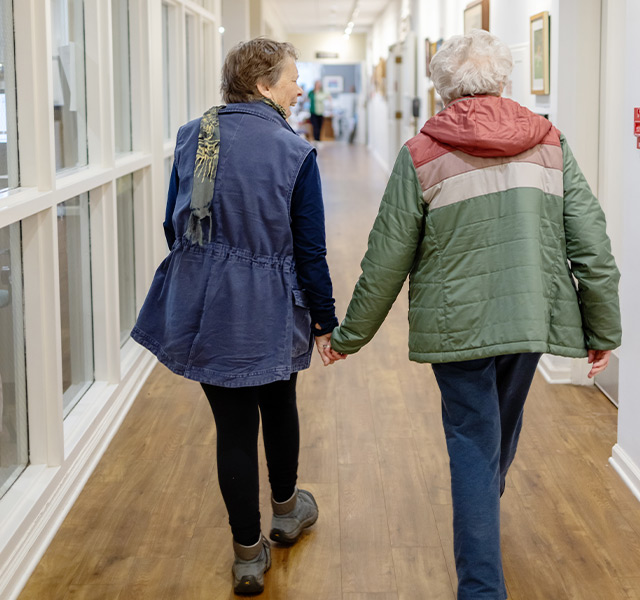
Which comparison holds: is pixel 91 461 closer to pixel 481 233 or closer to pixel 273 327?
pixel 273 327

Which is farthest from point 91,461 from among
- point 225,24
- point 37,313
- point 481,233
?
point 225,24

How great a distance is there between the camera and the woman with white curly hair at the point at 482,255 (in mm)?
2084

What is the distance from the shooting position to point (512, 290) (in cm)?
210

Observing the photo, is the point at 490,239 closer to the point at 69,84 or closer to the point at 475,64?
the point at 475,64

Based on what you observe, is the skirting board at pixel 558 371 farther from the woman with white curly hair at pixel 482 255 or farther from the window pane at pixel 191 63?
the window pane at pixel 191 63

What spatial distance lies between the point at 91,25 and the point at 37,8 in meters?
0.90

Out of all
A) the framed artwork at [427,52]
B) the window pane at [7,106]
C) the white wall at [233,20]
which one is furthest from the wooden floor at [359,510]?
the framed artwork at [427,52]

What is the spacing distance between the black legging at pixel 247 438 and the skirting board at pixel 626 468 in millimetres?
1175

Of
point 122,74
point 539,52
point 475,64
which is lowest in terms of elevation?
point 475,64

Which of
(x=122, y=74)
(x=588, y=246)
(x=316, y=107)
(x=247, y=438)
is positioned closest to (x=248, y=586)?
(x=247, y=438)

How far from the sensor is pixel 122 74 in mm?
4320

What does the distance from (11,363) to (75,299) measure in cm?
81

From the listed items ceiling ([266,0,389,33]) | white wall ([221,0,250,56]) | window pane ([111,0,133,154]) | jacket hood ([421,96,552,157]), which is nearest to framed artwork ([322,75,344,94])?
ceiling ([266,0,389,33])

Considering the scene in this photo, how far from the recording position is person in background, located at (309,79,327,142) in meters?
23.9
